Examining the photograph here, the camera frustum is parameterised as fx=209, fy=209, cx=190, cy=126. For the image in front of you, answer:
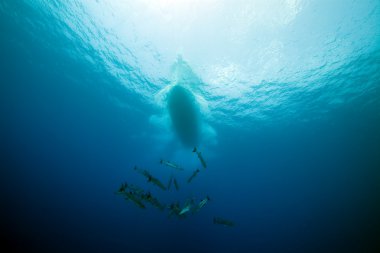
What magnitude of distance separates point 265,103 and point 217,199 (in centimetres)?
2522

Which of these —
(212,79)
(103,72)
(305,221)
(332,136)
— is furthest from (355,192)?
(103,72)

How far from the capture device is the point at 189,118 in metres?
18.6

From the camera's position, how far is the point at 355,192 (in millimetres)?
42156

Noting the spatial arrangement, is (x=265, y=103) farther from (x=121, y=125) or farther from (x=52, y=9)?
(x=52, y=9)

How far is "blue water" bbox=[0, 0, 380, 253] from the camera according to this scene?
11.9 m

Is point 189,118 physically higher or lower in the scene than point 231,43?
lower

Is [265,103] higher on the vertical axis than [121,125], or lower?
higher

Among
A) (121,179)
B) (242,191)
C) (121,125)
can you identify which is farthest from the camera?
(242,191)

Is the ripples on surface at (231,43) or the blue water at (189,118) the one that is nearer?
the ripples on surface at (231,43)

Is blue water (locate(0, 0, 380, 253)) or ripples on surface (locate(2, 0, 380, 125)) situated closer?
ripples on surface (locate(2, 0, 380, 125))

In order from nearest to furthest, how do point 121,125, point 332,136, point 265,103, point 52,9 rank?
point 52,9 < point 265,103 < point 121,125 < point 332,136

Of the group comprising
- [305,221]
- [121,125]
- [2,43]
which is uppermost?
[2,43]

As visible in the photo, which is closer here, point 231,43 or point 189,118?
point 231,43

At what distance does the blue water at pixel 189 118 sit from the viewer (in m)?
11.9
